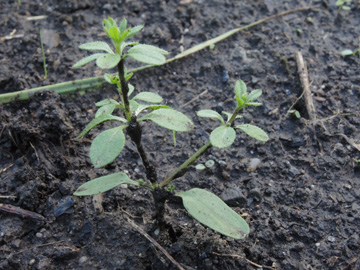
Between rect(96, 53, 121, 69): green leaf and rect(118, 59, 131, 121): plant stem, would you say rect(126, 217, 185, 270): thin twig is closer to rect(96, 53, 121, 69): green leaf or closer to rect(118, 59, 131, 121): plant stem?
rect(118, 59, 131, 121): plant stem

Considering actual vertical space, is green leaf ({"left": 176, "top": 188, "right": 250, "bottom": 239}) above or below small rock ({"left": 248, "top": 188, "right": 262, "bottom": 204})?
above

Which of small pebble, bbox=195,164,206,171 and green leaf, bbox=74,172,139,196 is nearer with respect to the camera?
green leaf, bbox=74,172,139,196

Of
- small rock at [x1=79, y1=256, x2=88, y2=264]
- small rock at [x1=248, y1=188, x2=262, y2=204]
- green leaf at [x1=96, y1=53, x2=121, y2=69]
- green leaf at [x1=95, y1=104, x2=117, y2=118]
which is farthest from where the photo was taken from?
small rock at [x1=248, y1=188, x2=262, y2=204]

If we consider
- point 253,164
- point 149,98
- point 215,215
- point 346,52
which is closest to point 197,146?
point 253,164

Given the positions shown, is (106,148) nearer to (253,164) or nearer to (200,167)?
(200,167)

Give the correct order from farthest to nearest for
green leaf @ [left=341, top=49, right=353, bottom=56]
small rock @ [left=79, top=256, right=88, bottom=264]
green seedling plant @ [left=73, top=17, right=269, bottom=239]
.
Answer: green leaf @ [left=341, top=49, right=353, bottom=56]
small rock @ [left=79, top=256, right=88, bottom=264]
green seedling plant @ [left=73, top=17, right=269, bottom=239]

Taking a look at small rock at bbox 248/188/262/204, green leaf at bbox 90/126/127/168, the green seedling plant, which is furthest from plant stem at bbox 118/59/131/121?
small rock at bbox 248/188/262/204
